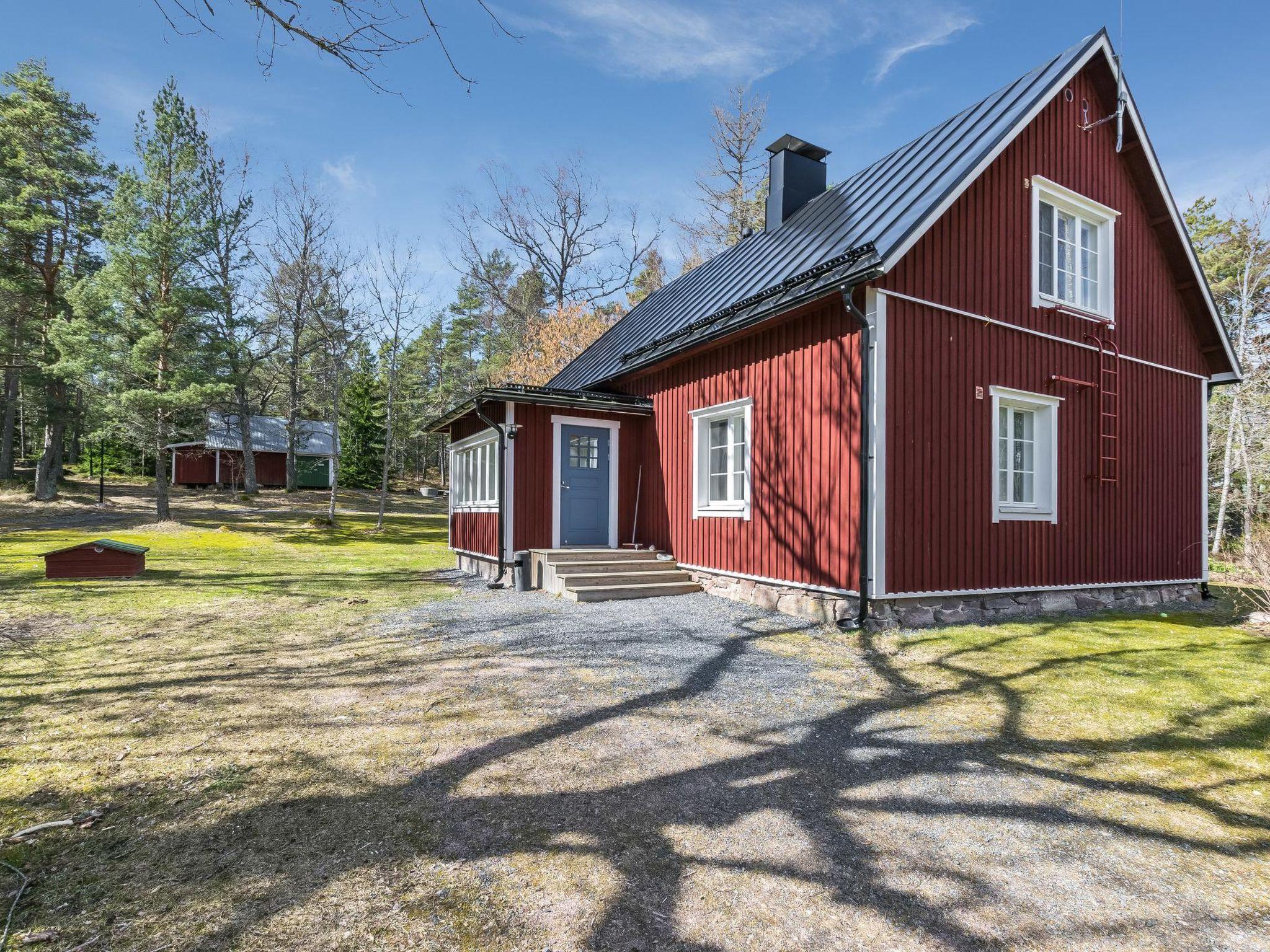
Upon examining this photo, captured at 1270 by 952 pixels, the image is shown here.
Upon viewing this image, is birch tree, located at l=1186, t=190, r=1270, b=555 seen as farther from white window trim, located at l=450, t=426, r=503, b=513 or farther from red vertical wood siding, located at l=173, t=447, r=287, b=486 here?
red vertical wood siding, located at l=173, t=447, r=287, b=486

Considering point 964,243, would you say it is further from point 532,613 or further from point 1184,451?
point 532,613

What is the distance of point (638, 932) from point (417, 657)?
12.8 feet

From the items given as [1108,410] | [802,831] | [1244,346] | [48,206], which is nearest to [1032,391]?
[1108,410]

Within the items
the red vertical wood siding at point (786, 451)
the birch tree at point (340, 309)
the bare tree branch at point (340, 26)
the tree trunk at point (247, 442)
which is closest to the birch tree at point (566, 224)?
the birch tree at point (340, 309)

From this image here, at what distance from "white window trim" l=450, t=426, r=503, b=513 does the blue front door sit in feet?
3.55

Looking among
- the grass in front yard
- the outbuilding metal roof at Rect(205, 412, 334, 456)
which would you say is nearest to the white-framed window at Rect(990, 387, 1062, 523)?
the grass in front yard

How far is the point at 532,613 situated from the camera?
744 centimetres

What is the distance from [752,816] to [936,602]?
4886 mm

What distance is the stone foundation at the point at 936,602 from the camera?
6586 millimetres

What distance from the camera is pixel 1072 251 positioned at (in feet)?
27.6

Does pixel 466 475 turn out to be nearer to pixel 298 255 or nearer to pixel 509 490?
pixel 509 490

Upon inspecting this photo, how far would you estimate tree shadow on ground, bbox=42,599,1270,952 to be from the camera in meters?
2.17

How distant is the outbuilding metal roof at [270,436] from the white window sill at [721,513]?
85.1 feet

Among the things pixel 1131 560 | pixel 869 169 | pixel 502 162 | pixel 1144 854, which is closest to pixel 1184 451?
pixel 1131 560
